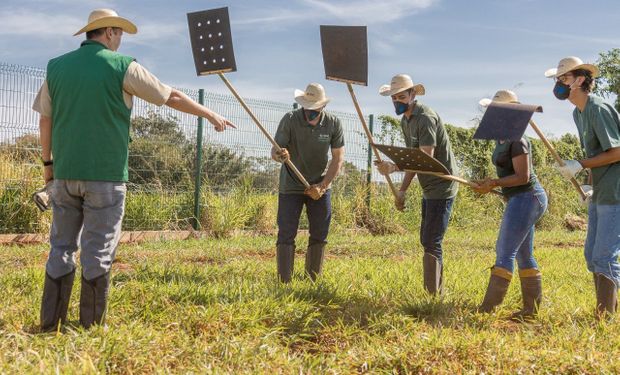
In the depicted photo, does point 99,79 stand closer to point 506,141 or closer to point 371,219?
point 506,141

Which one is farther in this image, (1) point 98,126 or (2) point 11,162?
(2) point 11,162

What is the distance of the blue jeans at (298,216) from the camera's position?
19.8 ft

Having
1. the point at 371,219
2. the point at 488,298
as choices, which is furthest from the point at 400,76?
the point at 371,219

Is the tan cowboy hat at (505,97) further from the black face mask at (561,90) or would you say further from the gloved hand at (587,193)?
the gloved hand at (587,193)

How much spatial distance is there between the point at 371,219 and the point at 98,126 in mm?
9432

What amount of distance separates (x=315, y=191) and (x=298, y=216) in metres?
0.32

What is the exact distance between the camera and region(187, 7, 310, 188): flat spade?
5.77 meters

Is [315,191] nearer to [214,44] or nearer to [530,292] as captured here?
[214,44]

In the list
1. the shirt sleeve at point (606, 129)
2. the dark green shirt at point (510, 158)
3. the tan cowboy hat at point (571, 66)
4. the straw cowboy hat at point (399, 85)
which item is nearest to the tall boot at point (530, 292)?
the dark green shirt at point (510, 158)

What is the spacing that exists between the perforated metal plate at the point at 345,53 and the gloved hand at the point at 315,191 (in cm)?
95

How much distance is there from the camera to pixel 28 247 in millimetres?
9016

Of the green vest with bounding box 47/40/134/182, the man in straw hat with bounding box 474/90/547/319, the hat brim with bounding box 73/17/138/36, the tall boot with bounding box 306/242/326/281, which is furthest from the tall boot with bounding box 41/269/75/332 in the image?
the man in straw hat with bounding box 474/90/547/319

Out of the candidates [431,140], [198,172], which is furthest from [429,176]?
[198,172]

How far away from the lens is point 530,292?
5.09 metres
